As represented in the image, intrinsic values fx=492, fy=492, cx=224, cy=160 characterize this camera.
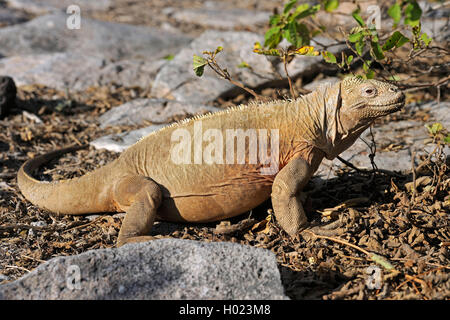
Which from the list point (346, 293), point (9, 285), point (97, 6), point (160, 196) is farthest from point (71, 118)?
point (97, 6)

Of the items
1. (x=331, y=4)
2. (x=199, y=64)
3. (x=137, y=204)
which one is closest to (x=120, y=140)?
(x=199, y=64)

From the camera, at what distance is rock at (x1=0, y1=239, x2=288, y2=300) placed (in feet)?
10.6

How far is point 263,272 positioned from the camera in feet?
11.1

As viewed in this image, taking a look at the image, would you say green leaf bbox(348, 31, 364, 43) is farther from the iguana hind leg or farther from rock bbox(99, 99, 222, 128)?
rock bbox(99, 99, 222, 128)

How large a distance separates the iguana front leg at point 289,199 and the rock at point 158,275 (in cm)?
98

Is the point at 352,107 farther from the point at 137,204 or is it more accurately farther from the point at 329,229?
the point at 137,204

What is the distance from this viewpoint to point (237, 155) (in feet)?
15.4

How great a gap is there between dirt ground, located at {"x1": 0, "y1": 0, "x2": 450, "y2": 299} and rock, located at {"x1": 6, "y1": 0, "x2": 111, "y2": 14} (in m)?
9.24

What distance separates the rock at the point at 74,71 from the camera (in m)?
9.09

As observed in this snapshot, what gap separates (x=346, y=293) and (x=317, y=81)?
5.74m

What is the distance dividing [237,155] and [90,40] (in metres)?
7.49

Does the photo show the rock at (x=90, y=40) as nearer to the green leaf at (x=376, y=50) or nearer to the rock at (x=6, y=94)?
the rock at (x=6, y=94)

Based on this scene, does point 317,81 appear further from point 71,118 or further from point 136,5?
point 136,5

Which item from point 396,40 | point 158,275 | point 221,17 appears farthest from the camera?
point 221,17
